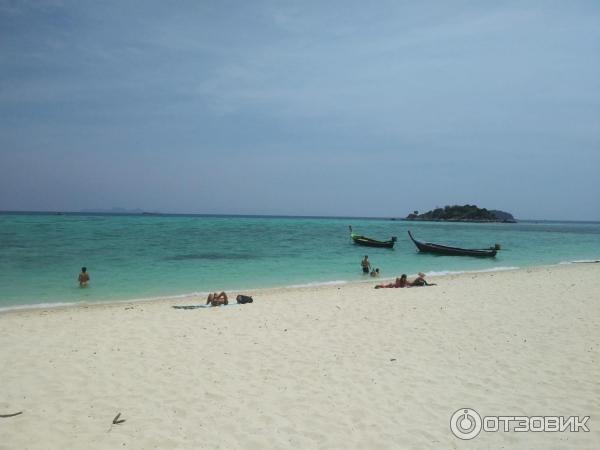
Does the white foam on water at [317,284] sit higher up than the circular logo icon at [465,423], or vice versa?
the circular logo icon at [465,423]

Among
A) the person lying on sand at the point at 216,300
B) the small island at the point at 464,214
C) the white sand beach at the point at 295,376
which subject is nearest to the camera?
the white sand beach at the point at 295,376

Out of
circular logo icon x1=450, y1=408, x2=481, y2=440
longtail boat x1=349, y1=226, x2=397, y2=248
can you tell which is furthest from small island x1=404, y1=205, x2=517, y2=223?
circular logo icon x1=450, y1=408, x2=481, y2=440

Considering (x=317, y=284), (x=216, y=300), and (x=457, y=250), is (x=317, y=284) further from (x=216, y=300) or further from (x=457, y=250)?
(x=457, y=250)

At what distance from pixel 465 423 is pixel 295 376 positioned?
2.72 meters

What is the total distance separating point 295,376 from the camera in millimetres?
6969

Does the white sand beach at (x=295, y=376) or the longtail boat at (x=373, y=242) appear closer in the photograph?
the white sand beach at (x=295, y=376)

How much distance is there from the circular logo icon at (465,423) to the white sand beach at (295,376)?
0.11 m

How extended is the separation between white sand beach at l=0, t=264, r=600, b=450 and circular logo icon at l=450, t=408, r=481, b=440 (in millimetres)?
112

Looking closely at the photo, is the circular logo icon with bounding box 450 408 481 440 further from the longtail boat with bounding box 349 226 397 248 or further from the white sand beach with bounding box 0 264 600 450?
the longtail boat with bounding box 349 226 397 248

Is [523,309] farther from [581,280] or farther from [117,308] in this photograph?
[117,308]

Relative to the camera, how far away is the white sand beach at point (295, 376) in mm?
5141

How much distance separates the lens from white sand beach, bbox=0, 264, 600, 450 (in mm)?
5141

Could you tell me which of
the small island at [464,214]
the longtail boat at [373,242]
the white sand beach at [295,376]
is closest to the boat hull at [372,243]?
the longtail boat at [373,242]

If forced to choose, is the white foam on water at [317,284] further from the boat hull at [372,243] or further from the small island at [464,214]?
the small island at [464,214]
